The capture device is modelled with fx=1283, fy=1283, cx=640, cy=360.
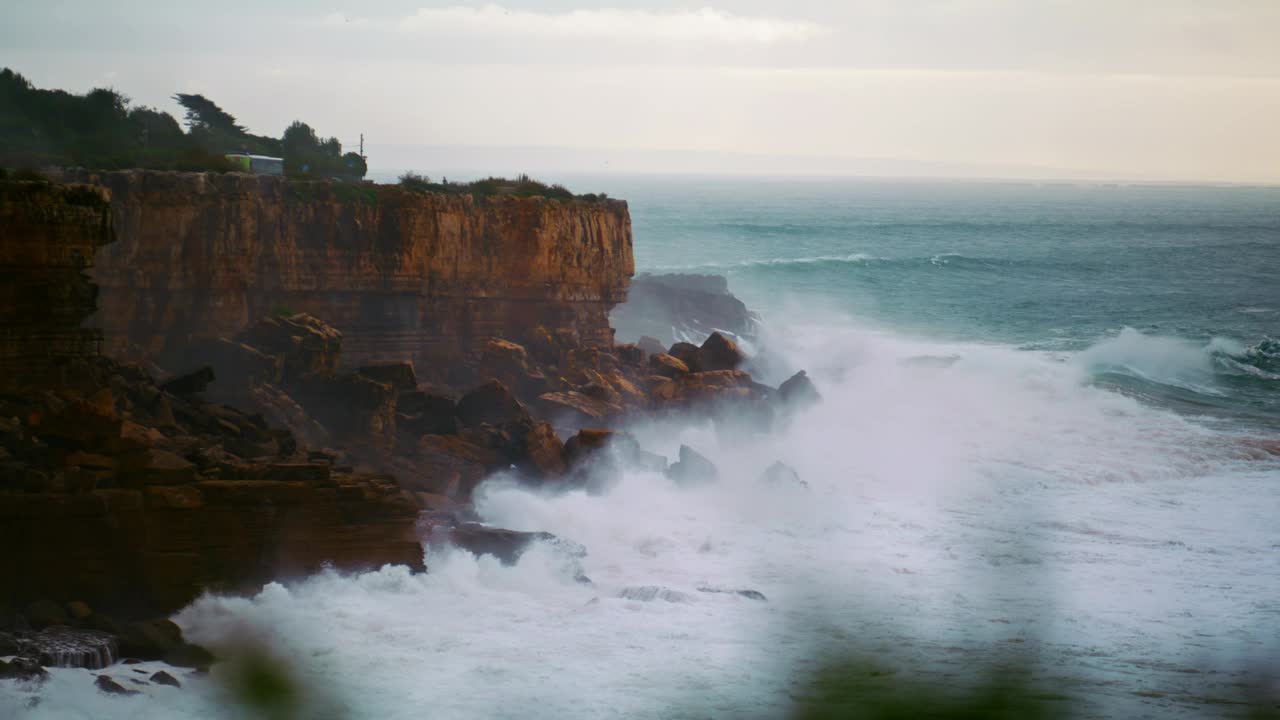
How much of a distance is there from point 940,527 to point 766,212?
94.5 meters

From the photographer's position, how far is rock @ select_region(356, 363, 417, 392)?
18.0 m

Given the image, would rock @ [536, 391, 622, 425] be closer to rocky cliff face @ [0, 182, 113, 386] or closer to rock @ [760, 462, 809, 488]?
rock @ [760, 462, 809, 488]

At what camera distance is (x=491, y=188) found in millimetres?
23281

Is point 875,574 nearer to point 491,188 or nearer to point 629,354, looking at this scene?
point 629,354

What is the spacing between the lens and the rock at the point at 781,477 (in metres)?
18.8

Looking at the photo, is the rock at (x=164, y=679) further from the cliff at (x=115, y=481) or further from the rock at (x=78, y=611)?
the cliff at (x=115, y=481)

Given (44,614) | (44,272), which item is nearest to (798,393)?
(44,272)

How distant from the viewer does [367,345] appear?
65.7 feet

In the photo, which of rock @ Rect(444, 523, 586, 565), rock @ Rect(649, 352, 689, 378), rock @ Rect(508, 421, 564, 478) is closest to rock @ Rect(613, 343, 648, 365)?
rock @ Rect(649, 352, 689, 378)

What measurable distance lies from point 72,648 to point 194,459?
7.54ft

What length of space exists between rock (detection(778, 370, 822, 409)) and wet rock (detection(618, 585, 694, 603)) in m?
10.5

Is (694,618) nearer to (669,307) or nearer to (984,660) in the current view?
(984,660)

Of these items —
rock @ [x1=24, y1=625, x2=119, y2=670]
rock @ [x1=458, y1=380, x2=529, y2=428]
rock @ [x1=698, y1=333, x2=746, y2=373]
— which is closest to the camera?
rock @ [x1=24, y1=625, x2=119, y2=670]

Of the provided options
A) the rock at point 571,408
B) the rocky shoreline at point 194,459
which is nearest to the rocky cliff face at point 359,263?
the rocky shoreline at point 194,459
